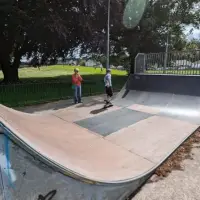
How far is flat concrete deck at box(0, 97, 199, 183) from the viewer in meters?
3.56

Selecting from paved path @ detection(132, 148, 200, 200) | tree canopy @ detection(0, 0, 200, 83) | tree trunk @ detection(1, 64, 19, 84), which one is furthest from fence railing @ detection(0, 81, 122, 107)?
paved path @ detection(132, 148, 200, 200)

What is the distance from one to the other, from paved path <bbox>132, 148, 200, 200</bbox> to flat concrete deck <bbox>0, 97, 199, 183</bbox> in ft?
1.06

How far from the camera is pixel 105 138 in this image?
575 centimetres

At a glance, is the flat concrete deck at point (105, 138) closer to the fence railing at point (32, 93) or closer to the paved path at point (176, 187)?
the paved path at point (176, 187)

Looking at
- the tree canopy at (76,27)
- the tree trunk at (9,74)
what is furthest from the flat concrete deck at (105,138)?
the tree trunk at (9,74)

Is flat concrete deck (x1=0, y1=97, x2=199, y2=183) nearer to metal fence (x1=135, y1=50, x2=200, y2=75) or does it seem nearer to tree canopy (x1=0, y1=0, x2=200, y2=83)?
metal fence (x1=135, y1=50, x2=200, y2=75)

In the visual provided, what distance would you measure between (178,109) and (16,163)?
704 centimetres

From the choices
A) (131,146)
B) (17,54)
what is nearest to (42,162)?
(131,146)

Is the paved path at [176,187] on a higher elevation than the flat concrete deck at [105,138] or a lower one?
lower

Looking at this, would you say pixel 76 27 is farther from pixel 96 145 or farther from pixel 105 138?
pixel 96 145

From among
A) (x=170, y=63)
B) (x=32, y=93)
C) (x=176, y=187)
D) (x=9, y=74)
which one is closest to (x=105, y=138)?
(x=176, y=187)

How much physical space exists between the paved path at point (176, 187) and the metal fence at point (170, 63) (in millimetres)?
7329

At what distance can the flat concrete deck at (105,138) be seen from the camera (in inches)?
140

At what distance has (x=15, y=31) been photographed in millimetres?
16156
